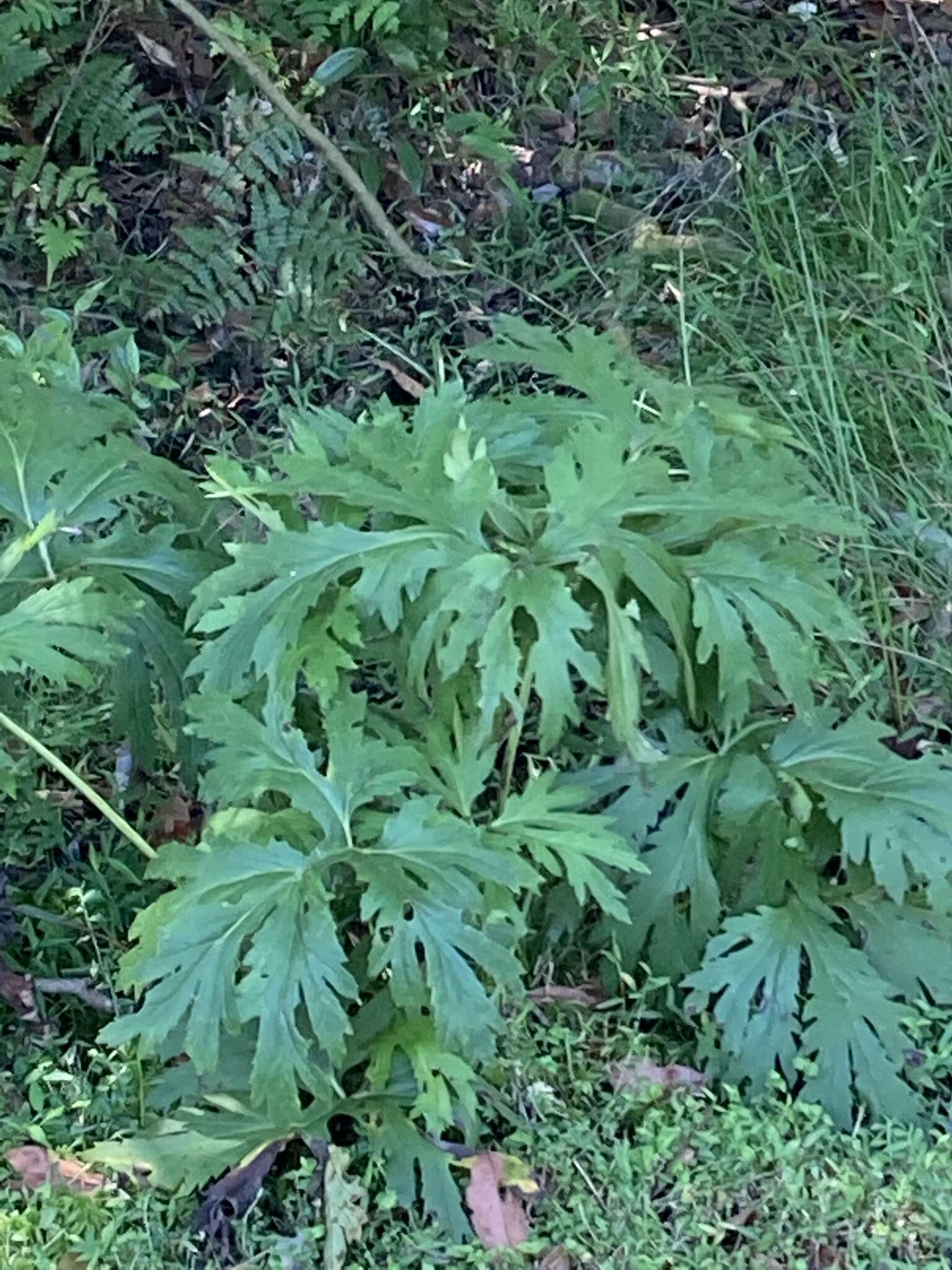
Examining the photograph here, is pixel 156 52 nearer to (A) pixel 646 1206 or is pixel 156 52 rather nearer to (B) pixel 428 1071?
(B) pixel 428 1071

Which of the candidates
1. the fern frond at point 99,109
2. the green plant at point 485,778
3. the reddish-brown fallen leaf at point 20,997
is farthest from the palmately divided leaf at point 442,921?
the fern frond at point 99,109

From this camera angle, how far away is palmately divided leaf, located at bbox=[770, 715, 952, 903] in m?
2.27

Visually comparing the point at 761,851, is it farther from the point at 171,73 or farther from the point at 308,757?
the point at 171,73

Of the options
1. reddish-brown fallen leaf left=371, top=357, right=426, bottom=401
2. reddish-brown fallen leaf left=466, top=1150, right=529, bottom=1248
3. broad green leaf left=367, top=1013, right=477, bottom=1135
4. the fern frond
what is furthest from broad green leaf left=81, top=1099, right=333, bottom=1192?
the fern frond

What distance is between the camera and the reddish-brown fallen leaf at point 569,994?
244 cm

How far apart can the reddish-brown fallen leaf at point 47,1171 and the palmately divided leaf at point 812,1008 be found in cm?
100

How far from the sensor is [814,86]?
4230 millimetres

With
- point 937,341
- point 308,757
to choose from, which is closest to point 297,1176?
point 308,757

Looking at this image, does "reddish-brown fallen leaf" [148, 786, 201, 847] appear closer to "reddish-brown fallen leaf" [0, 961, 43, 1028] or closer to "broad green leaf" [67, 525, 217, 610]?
"reddish-brown fallen leaf" [0, 961, 43, 1028]

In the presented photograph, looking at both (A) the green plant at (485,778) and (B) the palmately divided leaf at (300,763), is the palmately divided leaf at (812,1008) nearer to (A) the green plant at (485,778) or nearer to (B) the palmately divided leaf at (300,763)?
(A) the green plant at (485,778)

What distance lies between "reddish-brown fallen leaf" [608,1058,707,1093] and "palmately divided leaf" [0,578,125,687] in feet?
3.52

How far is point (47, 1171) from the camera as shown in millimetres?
2234

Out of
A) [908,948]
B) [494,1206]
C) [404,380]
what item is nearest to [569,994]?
[494,1206]

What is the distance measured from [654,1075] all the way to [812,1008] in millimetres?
290
